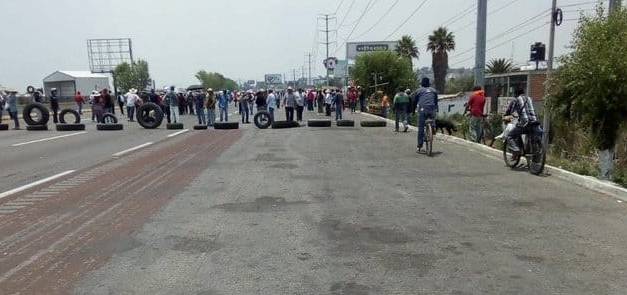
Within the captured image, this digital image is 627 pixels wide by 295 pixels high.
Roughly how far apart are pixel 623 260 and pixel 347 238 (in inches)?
102

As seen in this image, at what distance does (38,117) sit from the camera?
22703mm

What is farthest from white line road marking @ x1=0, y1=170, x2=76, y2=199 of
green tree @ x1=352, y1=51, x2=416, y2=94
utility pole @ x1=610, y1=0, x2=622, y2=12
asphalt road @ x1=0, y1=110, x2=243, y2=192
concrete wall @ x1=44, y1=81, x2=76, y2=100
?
concrete wall @ x1=44, y1=81, x2=76, y2=100

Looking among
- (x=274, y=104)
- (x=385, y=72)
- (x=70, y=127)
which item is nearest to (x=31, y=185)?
(x=70, y=127)

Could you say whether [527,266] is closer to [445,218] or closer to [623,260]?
[623,260]

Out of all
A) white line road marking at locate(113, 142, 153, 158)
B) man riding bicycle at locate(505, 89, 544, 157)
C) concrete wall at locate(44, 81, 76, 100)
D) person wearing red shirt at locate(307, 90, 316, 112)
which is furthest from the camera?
concrete wall at locate(44, 81, 76, 100)

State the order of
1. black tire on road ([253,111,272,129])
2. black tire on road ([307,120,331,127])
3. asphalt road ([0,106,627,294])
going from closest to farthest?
1. asphalt road ([0,106,627,294])
2. black tire on road ([307,120,331,127])
3. black tire on road ([253,111,272,129])

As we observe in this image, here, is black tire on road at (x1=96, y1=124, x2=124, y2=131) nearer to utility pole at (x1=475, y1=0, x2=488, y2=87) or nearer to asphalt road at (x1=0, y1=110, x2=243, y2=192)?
asphalt road at (x1=0, y1=110, x2=243, y2=192)

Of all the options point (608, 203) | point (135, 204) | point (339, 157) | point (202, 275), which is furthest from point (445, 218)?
point (339, 157)

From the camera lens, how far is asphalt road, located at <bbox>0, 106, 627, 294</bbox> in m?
4.30

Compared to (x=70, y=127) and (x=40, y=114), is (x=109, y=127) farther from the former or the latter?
(x=40, y=114)

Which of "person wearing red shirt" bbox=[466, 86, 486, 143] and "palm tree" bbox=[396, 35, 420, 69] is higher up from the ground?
"palm tree" bbox=[396, 35, 420, 69]

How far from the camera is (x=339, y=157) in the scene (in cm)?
1162

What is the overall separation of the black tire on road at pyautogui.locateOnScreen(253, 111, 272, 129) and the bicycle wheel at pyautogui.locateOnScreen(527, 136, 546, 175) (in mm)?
13024

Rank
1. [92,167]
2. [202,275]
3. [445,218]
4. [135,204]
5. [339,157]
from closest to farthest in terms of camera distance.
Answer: [202,275]
[445,218]
[135,204]
[92,167]
[339,157]
